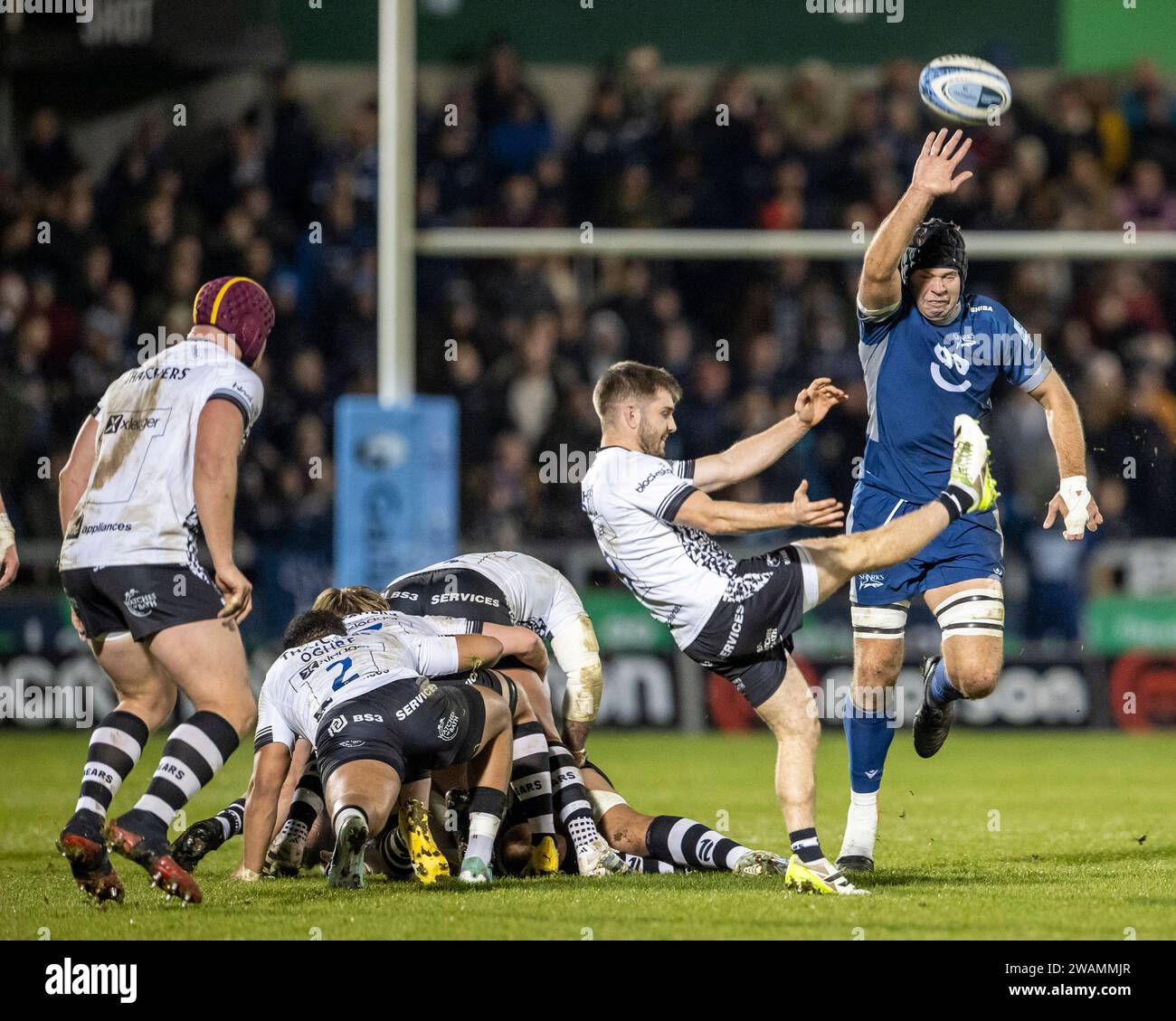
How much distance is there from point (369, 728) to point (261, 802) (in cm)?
71

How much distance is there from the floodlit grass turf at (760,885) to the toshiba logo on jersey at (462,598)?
1.15 metres

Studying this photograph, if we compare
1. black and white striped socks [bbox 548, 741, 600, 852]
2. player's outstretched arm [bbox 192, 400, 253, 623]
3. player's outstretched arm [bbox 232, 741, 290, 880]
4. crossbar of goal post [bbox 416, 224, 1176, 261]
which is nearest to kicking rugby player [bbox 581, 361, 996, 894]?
black and white striped socks [bbox 548, 741, 600, 852]

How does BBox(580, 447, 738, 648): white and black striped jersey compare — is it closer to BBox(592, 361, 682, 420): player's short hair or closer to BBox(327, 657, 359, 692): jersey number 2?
BBox(592, 361, 682, 420): player's short hair

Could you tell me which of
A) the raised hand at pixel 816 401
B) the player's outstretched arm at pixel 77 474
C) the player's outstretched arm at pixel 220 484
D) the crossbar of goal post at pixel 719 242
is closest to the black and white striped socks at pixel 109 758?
the player's outstretched arm at pixel 220 484

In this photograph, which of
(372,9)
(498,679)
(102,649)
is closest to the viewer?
(102,649)

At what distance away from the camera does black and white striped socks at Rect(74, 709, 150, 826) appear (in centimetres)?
617

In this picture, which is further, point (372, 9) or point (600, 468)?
point (372, 9)

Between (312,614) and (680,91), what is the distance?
10.1m

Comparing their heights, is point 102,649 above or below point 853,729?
above

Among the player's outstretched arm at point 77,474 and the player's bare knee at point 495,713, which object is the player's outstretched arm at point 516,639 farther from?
the player's outstretched arm at point 77,474

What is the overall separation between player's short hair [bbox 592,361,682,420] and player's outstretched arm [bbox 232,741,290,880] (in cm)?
178

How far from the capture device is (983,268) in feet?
53.4
